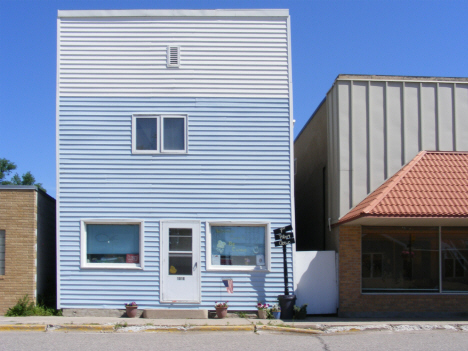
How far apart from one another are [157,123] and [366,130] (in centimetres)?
541

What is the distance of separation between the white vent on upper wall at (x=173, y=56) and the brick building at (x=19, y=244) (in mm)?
4687

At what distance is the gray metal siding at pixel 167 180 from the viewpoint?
476 inches

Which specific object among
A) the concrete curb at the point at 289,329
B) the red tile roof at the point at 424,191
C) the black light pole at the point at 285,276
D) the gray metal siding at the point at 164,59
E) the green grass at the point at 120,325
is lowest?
the concrete curb at the point at 289,329

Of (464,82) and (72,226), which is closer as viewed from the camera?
(72,226)

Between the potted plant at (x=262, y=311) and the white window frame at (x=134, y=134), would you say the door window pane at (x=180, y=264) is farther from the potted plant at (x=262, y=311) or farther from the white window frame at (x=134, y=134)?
the white window frame at (x=134, y=134)

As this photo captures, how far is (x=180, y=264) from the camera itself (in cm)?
1212

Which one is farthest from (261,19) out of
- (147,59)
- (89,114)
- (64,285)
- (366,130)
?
(64,285)

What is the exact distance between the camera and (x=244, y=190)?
40.6ft

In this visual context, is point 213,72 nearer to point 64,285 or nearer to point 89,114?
point 89,114

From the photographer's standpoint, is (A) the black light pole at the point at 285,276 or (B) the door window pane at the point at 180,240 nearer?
(A) the black light pole at the point at 285,276

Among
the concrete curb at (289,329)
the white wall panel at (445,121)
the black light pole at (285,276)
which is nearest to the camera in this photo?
the concrete curb at (289,329)

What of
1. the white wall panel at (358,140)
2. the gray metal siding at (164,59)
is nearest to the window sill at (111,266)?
→ the gray metal siding at (164,59)

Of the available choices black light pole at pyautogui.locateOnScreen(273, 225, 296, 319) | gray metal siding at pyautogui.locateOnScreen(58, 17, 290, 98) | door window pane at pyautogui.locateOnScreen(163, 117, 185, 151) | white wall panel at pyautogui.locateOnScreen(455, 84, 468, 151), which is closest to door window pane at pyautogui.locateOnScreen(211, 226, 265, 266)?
black light pole at pyautogui.locateOnScreen(273, 225, 296, 319)

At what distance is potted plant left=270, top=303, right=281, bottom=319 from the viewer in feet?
38.4
